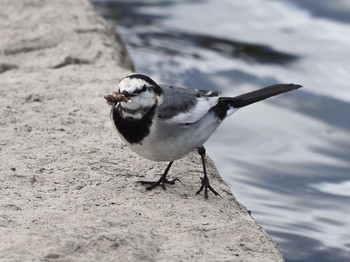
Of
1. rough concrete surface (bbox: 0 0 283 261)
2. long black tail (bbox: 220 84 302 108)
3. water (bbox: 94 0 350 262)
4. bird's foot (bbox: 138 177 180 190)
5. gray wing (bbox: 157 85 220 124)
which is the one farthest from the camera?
water (bbox: 94 0 350 262)

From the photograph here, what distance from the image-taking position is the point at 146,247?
13.7 ft

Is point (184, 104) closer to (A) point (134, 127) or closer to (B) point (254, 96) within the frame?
(A) point (134, 127)

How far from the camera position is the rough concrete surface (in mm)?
4160

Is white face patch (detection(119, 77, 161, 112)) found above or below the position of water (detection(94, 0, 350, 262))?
above

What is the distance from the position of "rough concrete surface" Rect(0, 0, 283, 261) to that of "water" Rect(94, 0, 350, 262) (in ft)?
5.11

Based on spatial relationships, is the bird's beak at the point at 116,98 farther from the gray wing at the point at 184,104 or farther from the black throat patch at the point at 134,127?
the gray wing at the point at 184,104

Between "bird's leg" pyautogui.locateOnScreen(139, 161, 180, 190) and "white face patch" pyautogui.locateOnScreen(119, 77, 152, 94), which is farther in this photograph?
"bird's leg" pyautogui.locateOnScreen(139, 161, 180, 190)

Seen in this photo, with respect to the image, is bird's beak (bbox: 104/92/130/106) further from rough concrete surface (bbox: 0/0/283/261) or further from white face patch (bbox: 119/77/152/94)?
rough concrete surface (bbox: 0/0/283/261)

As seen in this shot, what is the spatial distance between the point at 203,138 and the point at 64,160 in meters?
0.77

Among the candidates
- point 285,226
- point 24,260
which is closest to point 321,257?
point 285,226

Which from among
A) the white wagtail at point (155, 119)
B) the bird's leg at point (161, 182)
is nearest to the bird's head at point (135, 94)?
the white wagtail at point (155, 119)

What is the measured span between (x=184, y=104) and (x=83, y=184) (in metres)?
0.64

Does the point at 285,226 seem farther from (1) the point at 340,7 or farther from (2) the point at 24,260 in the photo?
(1) the point at 340,7

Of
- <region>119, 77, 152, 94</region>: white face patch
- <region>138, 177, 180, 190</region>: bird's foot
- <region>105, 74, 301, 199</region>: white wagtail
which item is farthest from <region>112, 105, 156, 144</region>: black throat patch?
<region>138, 177, 180, 190</region>: bird's foot
